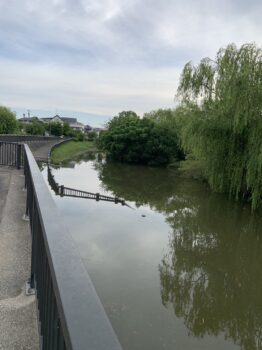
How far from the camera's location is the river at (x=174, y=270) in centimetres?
564

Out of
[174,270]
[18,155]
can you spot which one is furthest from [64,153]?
[174,270]

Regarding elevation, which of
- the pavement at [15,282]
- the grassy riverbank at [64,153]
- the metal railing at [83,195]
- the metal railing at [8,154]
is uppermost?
the metal railing at [8,154]

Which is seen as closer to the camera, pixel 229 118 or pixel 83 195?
pixel 229 118

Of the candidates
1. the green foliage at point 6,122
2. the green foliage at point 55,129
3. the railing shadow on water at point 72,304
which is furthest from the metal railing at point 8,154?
the green foliage at point 55,129

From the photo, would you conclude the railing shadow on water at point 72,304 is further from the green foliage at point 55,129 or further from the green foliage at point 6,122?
the green foliage at point 55,129

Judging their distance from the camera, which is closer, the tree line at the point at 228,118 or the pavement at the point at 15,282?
the pavement at the point at 15,282

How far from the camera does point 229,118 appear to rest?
47.7ft

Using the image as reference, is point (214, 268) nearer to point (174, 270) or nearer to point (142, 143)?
point (174, 270)

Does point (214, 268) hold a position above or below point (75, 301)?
below

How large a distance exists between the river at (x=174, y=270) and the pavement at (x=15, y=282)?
261 cm

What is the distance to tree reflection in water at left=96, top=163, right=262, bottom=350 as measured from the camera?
6.04 meters

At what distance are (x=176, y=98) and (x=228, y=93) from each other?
5.25 m

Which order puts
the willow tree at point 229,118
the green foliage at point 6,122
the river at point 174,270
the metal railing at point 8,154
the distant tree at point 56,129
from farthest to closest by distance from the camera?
the distant tree at point 56,129, the green foliage at point 6,122, the willow tree at point 229,118, the metal railing at point 8,154, the river at point 174,270

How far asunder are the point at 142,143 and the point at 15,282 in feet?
103
